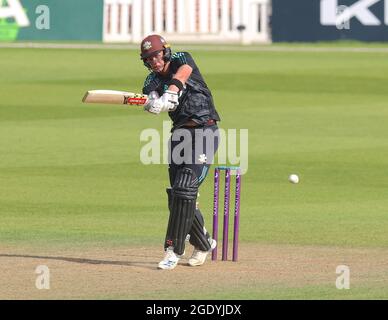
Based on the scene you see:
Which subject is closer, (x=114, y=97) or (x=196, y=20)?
(x=114, y=97)

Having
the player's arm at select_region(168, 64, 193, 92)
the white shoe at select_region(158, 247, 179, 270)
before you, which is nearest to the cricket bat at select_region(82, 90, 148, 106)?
the player's arm at select_region(168, 64, 193, 92)

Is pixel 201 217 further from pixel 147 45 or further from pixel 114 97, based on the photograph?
pixel 147 45

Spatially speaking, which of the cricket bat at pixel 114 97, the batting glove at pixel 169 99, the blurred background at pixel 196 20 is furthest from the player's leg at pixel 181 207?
the blurred background at pixel 196 20

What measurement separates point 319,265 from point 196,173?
144cm

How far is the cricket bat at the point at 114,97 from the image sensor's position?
11.1m

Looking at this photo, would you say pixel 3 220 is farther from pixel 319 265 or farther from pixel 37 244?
pixel 319 265

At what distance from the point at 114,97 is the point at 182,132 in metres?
0.68

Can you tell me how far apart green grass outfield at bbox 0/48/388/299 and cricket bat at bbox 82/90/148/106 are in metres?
1.92

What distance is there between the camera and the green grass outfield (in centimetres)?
1394

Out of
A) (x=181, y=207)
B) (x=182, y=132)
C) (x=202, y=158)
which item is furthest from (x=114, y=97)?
(x=181, y=207)

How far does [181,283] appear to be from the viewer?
35.3ft

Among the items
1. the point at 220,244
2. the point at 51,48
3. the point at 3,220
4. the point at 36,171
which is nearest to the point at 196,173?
the point at 220,244

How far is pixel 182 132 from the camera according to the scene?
11.4 meters

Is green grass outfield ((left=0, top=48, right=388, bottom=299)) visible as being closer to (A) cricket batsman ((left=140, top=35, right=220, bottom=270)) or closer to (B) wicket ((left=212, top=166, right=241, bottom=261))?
(A) cricket batsman ((left=140, top=35, right=220, bottom=270))
